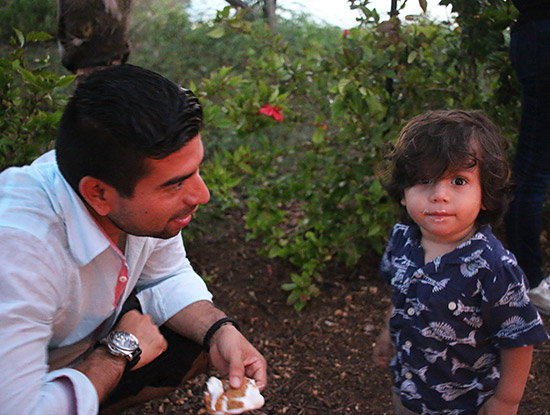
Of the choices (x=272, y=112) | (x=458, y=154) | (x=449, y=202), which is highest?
(x=458, y=154)

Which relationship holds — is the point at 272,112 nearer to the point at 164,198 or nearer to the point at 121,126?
the point at 164,198

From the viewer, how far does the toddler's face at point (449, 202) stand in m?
1.72

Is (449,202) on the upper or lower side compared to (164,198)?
upper

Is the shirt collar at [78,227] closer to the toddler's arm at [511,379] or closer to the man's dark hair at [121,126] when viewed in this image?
the man's dark hair at [121,126]

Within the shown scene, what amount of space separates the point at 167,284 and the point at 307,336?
1143mm

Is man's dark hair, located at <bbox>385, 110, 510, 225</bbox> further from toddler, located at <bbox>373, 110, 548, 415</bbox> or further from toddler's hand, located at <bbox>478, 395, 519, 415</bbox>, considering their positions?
toddler's hand, located at <bbox>478, 395, 519, 415</bbox>

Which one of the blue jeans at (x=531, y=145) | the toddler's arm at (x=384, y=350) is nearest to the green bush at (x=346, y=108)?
the blue jeans at (x=531, y=145)

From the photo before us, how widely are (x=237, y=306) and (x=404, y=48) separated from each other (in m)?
1.62

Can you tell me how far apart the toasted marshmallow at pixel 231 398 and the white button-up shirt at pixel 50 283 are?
34 centimetres

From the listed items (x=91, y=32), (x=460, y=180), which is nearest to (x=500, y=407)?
(x=460, y=180)

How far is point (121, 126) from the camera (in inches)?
61.5

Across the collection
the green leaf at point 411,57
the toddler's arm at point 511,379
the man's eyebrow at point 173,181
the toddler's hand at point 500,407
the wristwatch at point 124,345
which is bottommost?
the wristwatch at point 124,345

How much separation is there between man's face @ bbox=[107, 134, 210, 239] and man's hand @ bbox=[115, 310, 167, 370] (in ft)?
1.21

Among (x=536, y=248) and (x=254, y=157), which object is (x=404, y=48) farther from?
(x=536, y=248)
